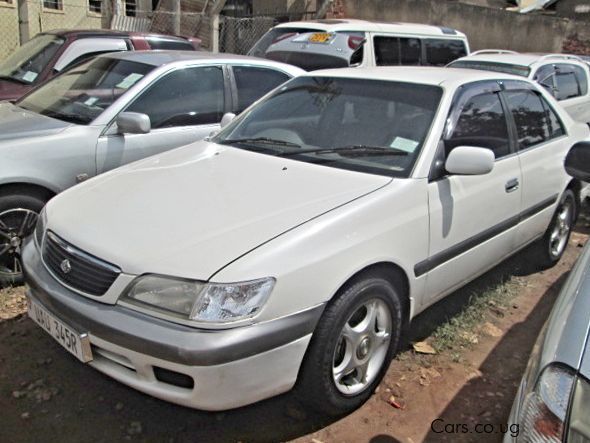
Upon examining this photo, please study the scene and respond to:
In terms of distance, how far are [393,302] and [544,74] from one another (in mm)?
6475

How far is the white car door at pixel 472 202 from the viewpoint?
308cm

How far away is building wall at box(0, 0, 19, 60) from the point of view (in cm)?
1587

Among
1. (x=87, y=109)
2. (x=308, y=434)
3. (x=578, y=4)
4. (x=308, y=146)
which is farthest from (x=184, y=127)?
(x=578, y=4)

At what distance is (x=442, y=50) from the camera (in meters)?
9.91

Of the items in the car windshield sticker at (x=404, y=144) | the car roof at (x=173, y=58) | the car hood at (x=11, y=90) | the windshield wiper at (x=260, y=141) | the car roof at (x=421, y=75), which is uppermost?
the car roof at (x=421, y=75)

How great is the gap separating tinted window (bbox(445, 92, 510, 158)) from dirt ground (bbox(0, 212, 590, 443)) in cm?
122

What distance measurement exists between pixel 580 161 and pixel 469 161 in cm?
52

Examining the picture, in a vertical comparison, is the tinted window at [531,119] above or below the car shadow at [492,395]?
above

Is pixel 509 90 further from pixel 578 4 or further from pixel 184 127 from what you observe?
pixel 578 4

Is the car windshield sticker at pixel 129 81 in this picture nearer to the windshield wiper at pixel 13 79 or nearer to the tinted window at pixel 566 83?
the windshield wiper at pixel 13 79

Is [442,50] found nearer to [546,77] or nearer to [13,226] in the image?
[546,77]

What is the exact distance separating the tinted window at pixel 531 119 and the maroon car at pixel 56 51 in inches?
191

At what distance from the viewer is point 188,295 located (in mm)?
2254

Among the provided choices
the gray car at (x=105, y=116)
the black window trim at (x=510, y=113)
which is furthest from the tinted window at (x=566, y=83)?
the gray car at (x=105, y=116)
